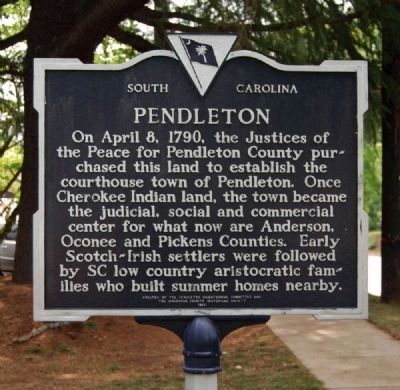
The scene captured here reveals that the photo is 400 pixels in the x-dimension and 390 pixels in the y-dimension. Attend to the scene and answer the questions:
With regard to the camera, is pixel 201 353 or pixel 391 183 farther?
pixel 391 183

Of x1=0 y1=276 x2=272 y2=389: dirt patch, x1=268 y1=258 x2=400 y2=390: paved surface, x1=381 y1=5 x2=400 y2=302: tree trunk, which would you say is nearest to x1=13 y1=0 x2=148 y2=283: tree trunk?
x1=0 y1=276 x2=272 y2=389: dirt patch

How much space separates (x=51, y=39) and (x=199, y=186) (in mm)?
6277

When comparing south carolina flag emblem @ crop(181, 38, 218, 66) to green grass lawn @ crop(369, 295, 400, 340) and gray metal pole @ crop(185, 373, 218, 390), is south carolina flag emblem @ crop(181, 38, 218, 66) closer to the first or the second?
gray metal pole @ crop(185, 373, 218, 390)

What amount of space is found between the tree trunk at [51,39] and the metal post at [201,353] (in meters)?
5.76

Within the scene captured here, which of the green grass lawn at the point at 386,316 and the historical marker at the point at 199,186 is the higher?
the historical marker at the point at 199,186

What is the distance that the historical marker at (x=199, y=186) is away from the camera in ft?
16.0

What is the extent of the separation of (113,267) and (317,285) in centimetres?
115

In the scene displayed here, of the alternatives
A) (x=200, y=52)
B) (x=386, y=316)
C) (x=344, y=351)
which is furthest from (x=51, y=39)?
(x=200, y=52)

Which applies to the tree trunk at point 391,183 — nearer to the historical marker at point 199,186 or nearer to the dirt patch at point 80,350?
the dirt patch at point 80,350

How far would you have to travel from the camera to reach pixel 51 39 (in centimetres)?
1062

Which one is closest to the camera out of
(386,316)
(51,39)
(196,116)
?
(196,116)

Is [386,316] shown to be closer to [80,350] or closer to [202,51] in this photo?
[80,350]

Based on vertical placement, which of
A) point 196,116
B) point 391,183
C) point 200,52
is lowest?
point 391,183

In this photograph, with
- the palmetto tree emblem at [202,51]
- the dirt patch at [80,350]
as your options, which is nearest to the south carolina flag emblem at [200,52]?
the palmetto tree emblem at [202,51]
